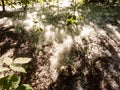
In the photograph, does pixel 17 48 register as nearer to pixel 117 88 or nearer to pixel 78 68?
pixel 78 68

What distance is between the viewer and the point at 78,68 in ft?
13.4

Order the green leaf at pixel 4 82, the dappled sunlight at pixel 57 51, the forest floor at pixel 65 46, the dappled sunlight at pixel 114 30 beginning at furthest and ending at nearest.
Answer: the dappled sunlight at pixel 114 30
the dappled sunlight at pixel 57 51
the forest floor at pixel 65 46
the green leaf at pixel 4 82

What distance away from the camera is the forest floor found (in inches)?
152

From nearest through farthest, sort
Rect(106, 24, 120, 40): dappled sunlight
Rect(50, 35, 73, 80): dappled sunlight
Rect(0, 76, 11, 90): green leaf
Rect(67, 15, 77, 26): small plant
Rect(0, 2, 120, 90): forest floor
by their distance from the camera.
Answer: Rect(0, 76, 11, 90): green leaf
Rect(0, 2, 120, 90): forest floor
Rect(50, 35, 73, 80): dappled sunlight
Rect(106, 24, 120, 40): dappled sunlight
Rect(67, 15, 77, 26): small plant

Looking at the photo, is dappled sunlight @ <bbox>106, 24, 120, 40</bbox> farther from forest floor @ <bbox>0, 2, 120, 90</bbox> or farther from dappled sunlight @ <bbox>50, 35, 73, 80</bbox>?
dappled sunlight @ <bbox>50, 35, 73, 80</bbox>

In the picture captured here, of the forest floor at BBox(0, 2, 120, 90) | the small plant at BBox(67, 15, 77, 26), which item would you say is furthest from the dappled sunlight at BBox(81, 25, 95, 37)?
the small plant at BBox(67, 15, 77, 26)

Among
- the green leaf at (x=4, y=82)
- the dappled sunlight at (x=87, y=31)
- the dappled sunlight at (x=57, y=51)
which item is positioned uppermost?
the green leaf at (x=4, y=82)

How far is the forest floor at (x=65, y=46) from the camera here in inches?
152

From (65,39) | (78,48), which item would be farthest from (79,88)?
(65,39)

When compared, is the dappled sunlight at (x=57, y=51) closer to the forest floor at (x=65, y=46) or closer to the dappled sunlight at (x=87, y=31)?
the forest floor at (x=65, y=46)

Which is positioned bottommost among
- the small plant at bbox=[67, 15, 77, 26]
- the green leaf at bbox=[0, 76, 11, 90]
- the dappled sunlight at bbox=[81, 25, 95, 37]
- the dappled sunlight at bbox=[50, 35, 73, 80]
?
the dappled sunlight at bbox=[50, 35, 73, 80]

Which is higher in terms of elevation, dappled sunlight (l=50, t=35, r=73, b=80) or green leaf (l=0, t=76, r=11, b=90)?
green leaf (l=0, t=76, r=11, b=90)

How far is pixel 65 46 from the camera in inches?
184

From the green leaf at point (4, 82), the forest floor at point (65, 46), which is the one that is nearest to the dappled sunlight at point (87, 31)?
the forest floor at point (65, 46)
